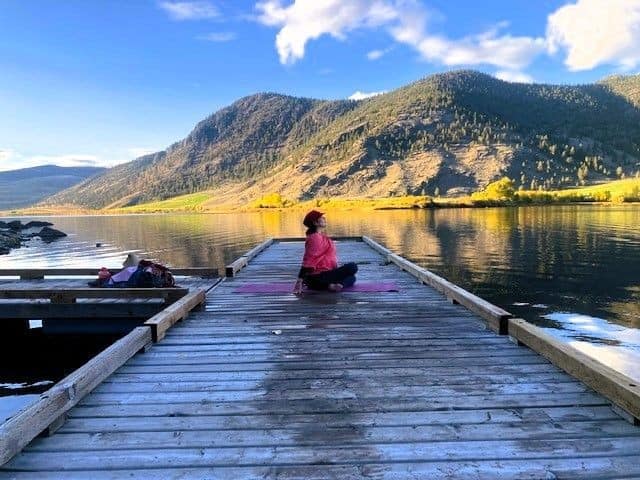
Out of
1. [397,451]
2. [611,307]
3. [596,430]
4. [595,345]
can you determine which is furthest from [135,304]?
[611,307]

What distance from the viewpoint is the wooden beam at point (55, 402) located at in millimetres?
3553

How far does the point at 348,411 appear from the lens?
4.30 metres

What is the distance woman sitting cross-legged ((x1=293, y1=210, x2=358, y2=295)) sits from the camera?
988 cm

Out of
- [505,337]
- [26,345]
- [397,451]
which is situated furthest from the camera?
[26,345]

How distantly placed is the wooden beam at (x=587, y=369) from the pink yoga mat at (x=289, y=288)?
436cm

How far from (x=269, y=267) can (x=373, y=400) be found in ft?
36.1

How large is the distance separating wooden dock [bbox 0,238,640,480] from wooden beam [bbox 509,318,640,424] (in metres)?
0.02

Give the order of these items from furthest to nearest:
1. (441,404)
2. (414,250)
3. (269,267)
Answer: (414,250), (269,267), (441,404)

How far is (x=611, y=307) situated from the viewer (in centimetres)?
1723

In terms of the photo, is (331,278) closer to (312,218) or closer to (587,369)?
(312,218)

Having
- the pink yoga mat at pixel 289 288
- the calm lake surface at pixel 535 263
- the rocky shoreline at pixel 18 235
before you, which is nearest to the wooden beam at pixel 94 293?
the pink yoga mat at pixel 289 288

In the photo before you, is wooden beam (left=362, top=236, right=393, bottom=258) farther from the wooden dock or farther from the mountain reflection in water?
the wooden dock

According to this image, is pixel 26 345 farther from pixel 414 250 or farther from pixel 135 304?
pixel 414 250

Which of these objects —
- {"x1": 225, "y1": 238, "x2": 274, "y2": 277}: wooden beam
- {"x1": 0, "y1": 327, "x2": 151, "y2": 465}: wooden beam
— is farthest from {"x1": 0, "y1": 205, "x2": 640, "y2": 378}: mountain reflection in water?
{"x1": 0, "y1": 327, "x2": 151, "y2": 465}: wooden beam
